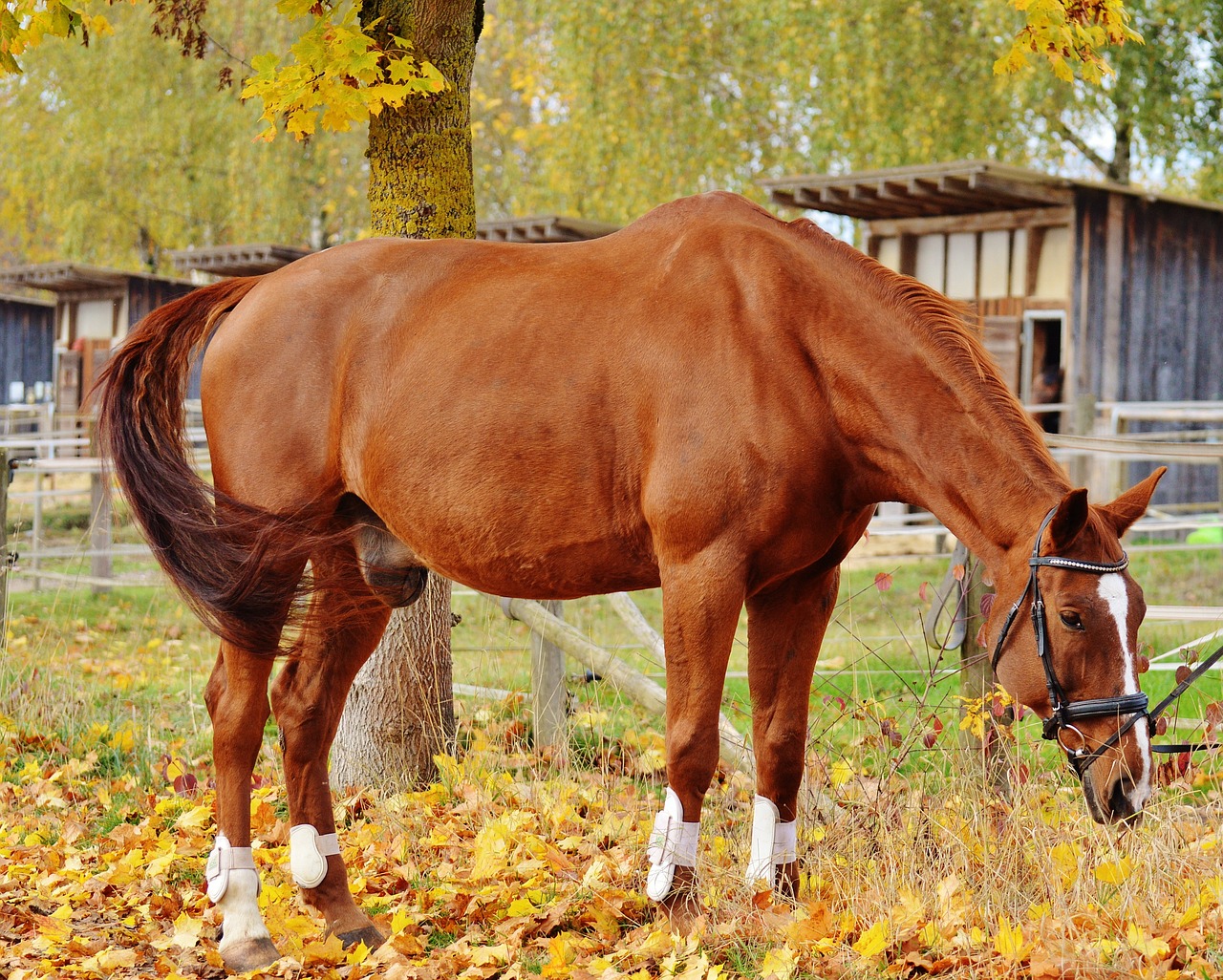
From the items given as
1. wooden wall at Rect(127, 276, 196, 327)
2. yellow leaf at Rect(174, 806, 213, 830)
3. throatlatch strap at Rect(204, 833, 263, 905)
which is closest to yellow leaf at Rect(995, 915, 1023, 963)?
throatlatch strap at Rect(204, 833, 263, 905)

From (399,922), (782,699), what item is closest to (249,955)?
(399,922)

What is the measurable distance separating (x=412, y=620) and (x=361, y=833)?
96 cm

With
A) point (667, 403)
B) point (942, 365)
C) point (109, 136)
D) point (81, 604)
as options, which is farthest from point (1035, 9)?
point (109, 136)

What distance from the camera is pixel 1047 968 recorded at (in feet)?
10.1

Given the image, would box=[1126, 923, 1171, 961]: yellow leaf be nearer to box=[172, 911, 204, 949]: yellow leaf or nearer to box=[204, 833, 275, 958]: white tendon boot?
box=[204, 833, 275, 958]: white tendon boot

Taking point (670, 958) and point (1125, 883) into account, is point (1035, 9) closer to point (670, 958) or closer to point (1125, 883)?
point (1125, 883)

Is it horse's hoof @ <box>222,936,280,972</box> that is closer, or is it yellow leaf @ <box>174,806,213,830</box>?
horse's hoof @ <box>222,936,280,972</box>

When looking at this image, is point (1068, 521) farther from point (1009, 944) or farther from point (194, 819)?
point (194, 819)

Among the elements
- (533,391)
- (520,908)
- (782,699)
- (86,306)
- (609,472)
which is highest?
(86,306)

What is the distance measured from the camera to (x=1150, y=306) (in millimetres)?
14992

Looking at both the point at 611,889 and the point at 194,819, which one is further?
the point at 194,819

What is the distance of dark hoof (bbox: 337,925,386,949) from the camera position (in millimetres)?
3771

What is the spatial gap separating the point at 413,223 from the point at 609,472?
2088 millimetres

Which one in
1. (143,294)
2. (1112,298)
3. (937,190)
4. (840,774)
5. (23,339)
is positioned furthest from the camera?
(23,339)
